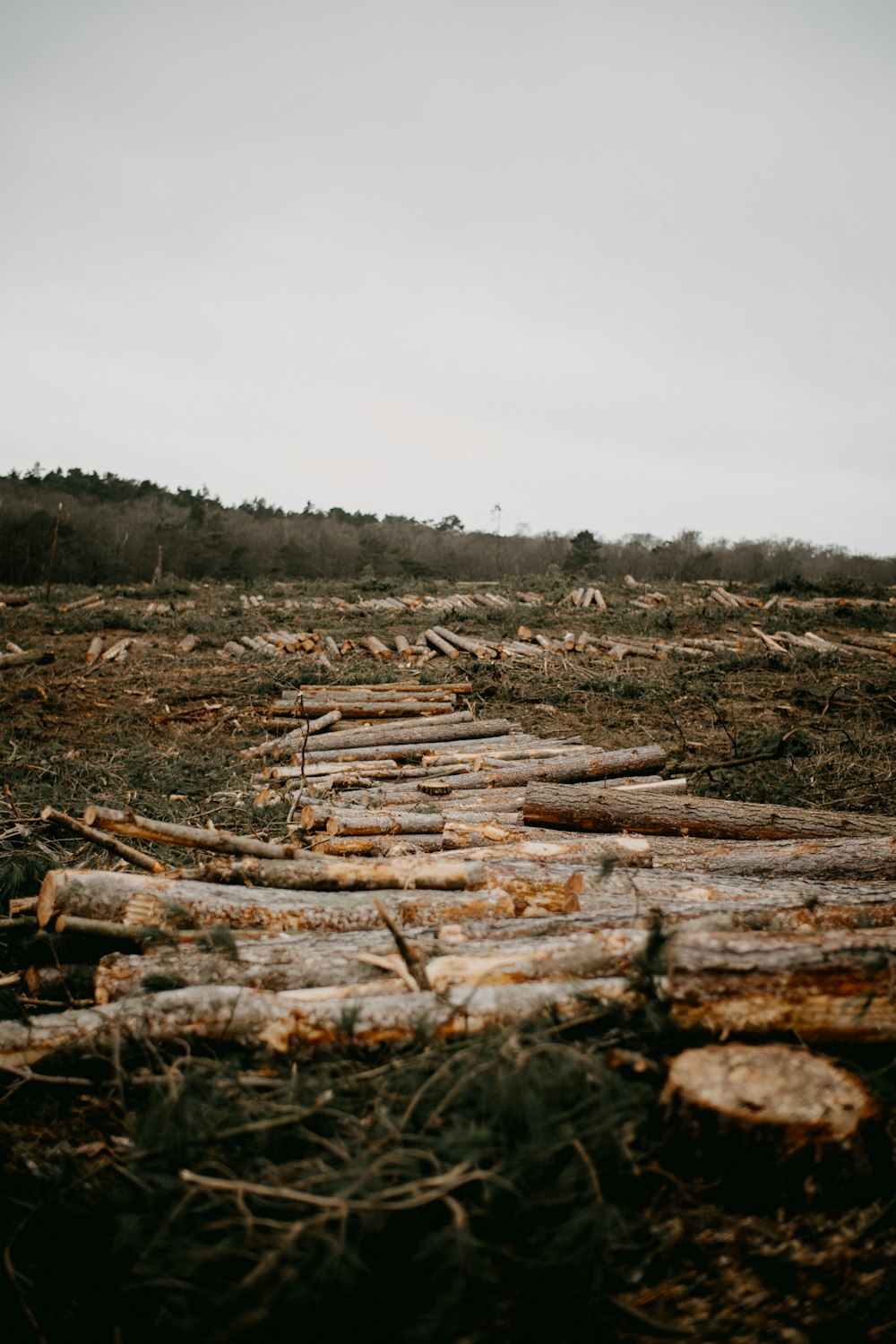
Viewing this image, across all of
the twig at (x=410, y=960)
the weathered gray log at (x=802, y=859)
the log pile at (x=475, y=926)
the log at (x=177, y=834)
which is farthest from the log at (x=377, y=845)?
the twig at (x=410, y=960)

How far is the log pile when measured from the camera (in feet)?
5.94

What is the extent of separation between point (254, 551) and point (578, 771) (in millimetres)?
36087

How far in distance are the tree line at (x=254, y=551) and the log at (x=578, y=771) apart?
22144mm

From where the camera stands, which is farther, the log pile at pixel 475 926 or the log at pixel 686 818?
the log at pixel 686 818

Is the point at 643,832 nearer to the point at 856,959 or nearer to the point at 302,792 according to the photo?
the point at 856,959

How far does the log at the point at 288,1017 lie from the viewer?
73.2 inches

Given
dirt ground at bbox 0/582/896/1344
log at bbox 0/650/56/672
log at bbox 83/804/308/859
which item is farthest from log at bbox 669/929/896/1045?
log at bbox 0/650/56/672

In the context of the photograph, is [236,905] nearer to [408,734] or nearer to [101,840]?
[101,840]

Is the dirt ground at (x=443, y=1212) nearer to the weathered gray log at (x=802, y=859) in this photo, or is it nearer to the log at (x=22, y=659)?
the weathered gray log at (x=802, y=859)

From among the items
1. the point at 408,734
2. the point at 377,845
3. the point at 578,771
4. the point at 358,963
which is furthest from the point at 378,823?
the point at 408,734

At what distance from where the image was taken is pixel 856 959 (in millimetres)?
1801

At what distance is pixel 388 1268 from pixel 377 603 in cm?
1694

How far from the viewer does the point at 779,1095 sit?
4.99 feet

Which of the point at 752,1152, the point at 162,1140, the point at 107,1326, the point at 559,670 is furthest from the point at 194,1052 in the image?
the point at 559,670
